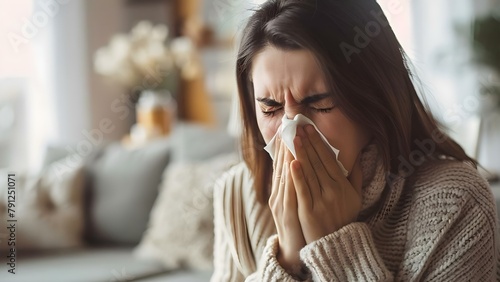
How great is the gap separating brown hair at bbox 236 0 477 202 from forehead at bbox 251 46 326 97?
0.5 inches

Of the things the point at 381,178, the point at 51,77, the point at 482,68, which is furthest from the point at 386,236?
the point at 51,77

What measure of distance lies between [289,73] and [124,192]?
5.43ft

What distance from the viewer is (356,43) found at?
A: 91 centimetres

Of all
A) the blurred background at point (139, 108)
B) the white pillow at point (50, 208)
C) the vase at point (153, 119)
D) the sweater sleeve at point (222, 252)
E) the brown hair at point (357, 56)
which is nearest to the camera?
the brown hair at point (357, 56)

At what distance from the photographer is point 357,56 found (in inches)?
35.8

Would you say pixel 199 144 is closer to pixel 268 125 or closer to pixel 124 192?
pixel 124 192

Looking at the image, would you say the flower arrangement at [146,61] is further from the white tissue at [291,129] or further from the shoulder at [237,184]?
the white tissue at [291,129]

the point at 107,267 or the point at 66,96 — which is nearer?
the point at 107,267

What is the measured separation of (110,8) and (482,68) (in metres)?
2.30

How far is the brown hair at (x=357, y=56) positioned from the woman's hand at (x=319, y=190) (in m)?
0.07

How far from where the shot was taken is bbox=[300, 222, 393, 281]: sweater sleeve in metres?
0.92

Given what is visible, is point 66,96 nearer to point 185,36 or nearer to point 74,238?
point 185,36

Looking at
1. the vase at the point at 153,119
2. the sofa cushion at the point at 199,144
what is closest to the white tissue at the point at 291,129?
the sofa cushion at the point at 199,144

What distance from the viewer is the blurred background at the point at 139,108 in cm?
213
